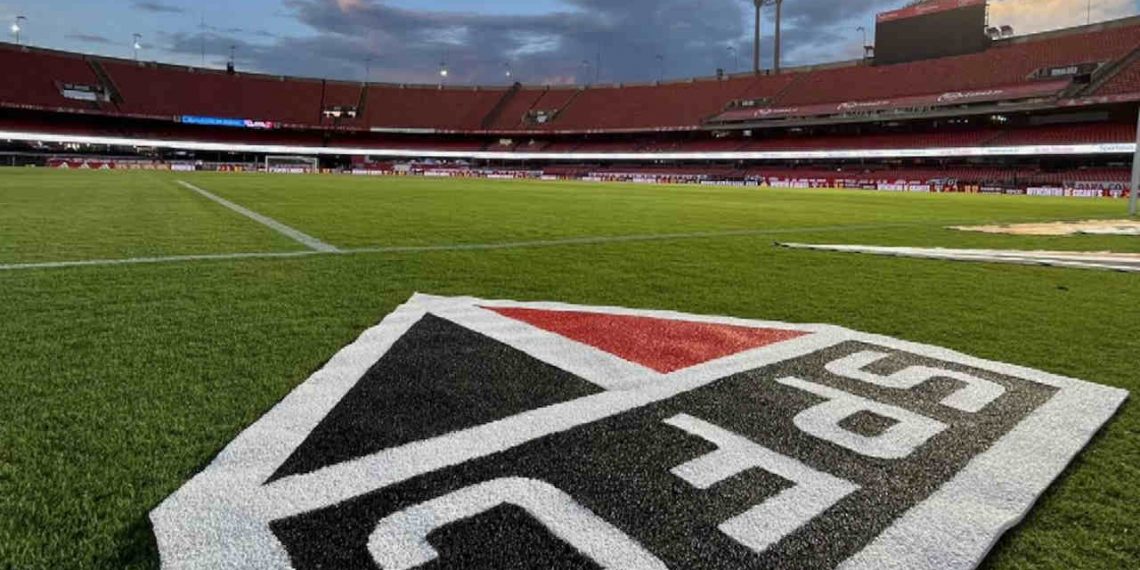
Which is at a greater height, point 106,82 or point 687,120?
point 106,82

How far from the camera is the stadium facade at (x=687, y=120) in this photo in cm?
4591

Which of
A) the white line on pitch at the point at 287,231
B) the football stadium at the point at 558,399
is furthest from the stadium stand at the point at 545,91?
the white line on pitch at the point at 287,231

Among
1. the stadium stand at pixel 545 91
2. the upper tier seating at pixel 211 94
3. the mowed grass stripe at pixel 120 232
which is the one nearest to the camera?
the mowed grass stripe at pixel 120 232

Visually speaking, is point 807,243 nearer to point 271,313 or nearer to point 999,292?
point 999,292

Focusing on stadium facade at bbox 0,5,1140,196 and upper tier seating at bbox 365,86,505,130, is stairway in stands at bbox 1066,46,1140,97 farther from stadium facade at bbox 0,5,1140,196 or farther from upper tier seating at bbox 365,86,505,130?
upper tier seating at bbox 365,86,505,130

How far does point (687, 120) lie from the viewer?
68.8 metres

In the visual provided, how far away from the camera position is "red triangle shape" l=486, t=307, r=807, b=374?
341cm

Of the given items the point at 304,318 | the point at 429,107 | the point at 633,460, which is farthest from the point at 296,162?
the point at 633,460

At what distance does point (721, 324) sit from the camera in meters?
4.14

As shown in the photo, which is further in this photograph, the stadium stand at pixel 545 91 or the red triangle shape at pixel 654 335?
the stadium stand at pixel 545 91

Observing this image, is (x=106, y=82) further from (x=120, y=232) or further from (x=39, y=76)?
(x=120, y=232)

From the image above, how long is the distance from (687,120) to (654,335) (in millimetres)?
67960

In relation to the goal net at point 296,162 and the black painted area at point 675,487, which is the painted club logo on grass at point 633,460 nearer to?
the black painted area at point 675,487

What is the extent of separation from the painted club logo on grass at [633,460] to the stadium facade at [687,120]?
44400 millimetres
